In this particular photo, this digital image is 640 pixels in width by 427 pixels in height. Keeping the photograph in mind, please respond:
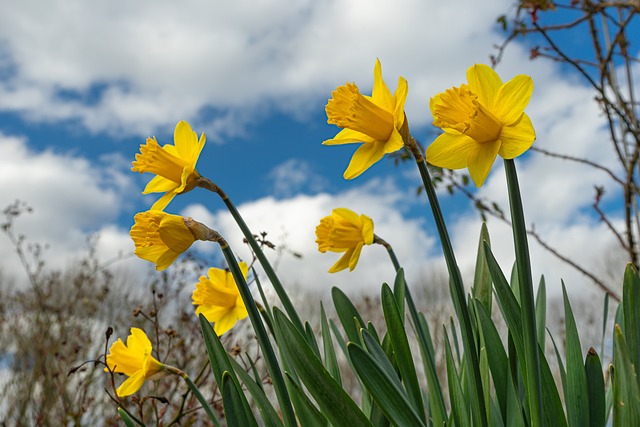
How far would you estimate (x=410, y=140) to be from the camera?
3.12ft

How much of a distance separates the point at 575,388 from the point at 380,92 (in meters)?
0.66

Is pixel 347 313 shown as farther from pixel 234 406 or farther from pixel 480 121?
pixel 480 121

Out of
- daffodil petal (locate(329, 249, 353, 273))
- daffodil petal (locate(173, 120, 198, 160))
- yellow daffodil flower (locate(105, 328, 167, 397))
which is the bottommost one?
yellow daffodil flower (locate(105, 328, 167, 397))

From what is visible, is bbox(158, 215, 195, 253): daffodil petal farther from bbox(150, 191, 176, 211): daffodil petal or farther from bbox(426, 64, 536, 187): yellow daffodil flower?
bbox(426, 64, 536, 187): yellow daffodil flower

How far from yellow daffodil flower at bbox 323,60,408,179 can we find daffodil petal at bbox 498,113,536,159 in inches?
6.2

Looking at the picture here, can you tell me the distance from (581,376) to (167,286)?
11.2ft

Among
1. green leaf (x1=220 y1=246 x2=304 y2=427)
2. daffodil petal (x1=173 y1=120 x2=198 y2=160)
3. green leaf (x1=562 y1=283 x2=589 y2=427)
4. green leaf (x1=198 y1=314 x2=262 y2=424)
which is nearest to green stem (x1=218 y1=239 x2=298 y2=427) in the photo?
green leaf (x1=220 y1=246 x2=304 y2=427)

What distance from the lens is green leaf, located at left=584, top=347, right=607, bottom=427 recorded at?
105 centimetres

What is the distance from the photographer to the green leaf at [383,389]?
901 mm

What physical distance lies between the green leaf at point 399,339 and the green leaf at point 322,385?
172 millimetres

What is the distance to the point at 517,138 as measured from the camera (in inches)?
34.5

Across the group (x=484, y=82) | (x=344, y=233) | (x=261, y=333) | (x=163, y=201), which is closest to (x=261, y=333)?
(x=261, y=333)

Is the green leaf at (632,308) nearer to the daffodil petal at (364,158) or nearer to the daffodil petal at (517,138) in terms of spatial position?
the daffodil petal at (517,138)

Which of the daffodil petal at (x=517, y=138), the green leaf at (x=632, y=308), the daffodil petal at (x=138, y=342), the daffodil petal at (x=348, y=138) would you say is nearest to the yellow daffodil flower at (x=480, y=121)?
the daffodil petal at (x=517, y=138)
